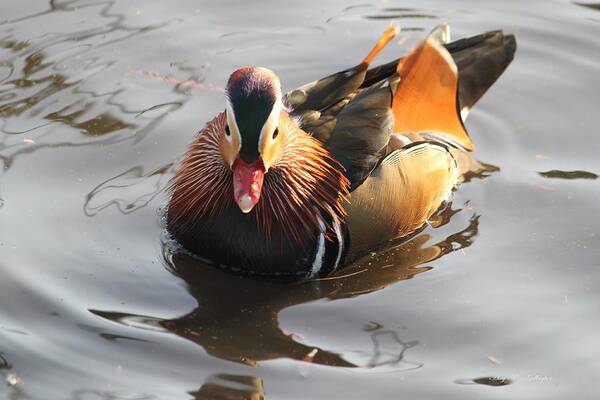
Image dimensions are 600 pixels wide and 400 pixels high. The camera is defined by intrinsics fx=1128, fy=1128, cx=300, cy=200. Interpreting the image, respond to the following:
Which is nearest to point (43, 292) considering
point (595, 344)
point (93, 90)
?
point (93, 90)

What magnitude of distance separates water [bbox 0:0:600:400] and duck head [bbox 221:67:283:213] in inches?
24.6

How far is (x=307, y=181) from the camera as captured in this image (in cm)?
657

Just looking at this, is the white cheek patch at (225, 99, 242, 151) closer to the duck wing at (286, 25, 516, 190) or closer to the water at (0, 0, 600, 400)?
the duck wing at (286, 25, 516, 190)

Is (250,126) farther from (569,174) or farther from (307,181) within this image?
(569,174)

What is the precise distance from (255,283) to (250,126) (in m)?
0.96

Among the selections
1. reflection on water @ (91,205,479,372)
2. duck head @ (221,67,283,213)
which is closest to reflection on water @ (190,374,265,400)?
reflection on water @ (91,205,479,372)

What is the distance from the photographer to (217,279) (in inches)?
248

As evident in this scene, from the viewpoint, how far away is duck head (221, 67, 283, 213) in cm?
584

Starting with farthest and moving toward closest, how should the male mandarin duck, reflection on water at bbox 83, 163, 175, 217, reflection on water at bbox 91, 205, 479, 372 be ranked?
reflection on water at bbox 83, 163, 175, 217 → the male mandarin duck → reflection on water at bbox 91, 205, 479, 372

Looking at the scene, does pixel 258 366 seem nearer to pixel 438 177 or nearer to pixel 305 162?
pixel 305 162

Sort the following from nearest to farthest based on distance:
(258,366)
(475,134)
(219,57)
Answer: (258,366)
(475,134)
(219,57)

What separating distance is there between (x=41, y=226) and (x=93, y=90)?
1.61 meters

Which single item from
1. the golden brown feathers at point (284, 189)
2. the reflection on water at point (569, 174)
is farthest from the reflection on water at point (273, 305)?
the reflection on water at point (569, 174)

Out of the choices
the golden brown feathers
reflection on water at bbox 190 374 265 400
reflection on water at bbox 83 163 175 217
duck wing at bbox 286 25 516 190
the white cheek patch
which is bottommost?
reflection on water at bbox 190 374 265 400
